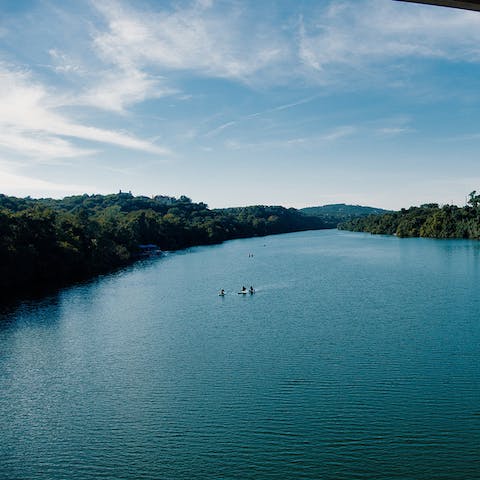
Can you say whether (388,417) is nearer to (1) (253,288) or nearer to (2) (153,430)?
(2) (153,430)

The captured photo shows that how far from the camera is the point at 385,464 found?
1309 cm

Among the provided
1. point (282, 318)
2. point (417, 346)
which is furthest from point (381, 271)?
point (417, 346)

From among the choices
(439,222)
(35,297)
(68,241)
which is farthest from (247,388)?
(439,222)

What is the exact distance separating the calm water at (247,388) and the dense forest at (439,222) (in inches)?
2591

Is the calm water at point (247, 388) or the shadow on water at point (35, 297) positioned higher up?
the shadow on water at point (35, 297)

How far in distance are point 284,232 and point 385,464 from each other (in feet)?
551

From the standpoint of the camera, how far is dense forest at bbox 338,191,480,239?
94.5 m

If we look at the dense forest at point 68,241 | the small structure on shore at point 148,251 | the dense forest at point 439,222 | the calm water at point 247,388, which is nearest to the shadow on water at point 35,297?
the calm water at point 247,388

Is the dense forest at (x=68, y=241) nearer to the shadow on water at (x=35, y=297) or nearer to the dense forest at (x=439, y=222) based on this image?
the shadow on water at (x=35, y=297)

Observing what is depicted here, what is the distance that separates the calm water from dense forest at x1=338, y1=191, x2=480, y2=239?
65.8 m

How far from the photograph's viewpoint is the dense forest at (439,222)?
94500 mm

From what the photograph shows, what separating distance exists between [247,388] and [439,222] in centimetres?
9463

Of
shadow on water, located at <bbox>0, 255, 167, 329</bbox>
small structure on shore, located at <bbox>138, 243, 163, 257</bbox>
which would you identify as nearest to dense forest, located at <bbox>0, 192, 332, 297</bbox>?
small structure on shore, located at <bbox>138, 243, 163, 257</bbox>

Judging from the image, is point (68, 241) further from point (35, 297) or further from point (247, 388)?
point (247, 388)
